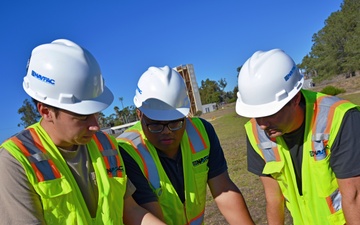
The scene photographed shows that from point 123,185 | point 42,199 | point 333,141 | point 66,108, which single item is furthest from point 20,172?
point 333,141

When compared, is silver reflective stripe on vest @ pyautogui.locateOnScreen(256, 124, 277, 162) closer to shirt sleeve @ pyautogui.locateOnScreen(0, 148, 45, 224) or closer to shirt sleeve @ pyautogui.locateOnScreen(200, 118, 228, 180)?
shirt sleeve @ pyautogui.locateOnScreen(200, 118, 228, 180)

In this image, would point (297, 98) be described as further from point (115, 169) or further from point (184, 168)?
point (115, 169)

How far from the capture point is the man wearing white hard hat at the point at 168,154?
250 cm

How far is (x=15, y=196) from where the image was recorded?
5.68ft

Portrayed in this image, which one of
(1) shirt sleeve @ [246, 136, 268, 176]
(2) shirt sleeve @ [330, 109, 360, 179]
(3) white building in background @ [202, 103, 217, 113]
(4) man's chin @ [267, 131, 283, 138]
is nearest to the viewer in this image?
(2) shirt sleeve @ [330, 109, 360, 179]

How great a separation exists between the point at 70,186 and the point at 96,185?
233 mm

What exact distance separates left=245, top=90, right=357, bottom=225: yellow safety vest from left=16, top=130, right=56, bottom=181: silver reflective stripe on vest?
1.43 m

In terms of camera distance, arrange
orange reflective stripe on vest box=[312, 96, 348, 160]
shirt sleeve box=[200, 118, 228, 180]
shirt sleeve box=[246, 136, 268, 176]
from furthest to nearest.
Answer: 1. shirt sleeve box=[200, 118, 228, 180]
2. shirt sleeve box=[246, 136, 268, 176]
3. orange reflective stripe on vest box=[312, 96, 348, 160]

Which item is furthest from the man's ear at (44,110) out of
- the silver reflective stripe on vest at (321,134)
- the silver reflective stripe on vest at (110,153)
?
the silver reflective stripe on vest at (321,134)

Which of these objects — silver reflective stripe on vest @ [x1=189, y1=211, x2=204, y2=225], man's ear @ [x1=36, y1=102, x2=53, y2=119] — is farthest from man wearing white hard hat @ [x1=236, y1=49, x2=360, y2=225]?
man's ear @ [x1=36, y1=102, x2=53, y2=119]

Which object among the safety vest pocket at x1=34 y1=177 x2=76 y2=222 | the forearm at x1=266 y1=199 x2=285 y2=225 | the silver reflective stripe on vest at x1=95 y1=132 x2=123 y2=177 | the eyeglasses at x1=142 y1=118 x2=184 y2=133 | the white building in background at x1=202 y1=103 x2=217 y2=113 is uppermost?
the white building in background at x1=202 y1=103 x2=217 y2=113

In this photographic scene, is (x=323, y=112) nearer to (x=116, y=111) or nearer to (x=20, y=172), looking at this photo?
(x=20, y=172)

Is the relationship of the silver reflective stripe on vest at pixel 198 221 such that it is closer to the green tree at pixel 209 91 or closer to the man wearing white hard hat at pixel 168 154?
the man wearing white hard hat at pixel 168 154

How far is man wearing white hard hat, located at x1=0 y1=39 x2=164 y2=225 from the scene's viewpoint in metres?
1.77
